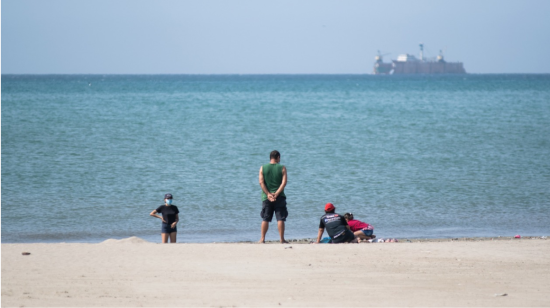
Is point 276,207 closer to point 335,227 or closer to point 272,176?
point 272,176

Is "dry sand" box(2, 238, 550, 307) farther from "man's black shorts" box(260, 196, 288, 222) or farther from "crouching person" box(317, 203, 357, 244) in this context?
"man's black shorts" box(260, 196, 288, 222)

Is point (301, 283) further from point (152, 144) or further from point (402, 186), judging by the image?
point (152, 144)

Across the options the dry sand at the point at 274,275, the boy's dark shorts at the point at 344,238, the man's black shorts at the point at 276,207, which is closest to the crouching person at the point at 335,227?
the boy's dark shorts at the point at 344,238

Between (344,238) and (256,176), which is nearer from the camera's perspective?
(344,238)

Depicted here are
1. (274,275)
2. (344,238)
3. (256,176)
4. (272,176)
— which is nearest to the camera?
(274,275)

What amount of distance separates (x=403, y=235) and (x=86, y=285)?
23.2ft

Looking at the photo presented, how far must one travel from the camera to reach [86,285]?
784 centimetres

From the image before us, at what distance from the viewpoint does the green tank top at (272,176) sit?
34.3ft

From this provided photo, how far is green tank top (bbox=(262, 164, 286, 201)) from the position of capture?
412 inches

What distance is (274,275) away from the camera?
843cm

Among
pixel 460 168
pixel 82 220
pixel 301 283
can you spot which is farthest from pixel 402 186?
pixel 301 283

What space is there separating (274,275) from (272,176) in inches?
95.0

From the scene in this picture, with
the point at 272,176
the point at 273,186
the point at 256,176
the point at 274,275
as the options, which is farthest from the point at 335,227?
the point at 256,176

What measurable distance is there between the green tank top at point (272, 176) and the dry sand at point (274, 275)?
0.99 metres
